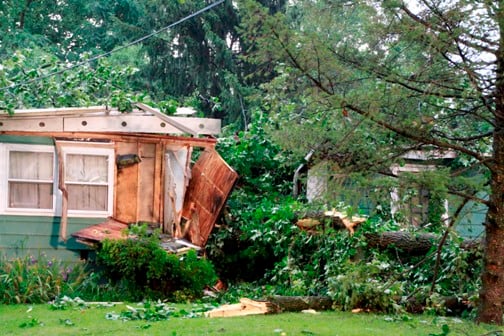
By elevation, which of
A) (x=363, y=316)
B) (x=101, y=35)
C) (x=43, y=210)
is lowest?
(x=363, y=316)

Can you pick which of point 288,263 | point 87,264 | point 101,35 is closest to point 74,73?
point 87,264

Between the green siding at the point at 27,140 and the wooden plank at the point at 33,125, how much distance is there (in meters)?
0.39

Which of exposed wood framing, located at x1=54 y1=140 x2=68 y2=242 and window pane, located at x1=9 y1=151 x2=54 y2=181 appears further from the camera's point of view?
window pane, located at x1=9 y1=151 x2=54 y2=181

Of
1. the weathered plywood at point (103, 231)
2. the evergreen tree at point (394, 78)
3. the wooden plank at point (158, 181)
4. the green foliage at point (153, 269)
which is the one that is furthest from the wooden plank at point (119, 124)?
the evergreen tree at point (394, 78)

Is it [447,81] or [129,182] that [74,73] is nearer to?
[129,182]

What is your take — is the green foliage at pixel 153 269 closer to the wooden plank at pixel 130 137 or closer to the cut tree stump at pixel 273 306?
the cut tree stump at pixel 273 306

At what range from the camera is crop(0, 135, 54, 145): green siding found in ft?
37.7

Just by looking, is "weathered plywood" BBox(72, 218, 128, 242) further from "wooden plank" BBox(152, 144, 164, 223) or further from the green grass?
the green grass

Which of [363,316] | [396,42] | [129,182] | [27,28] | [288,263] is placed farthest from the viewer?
[27,28]

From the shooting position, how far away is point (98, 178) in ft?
39.5

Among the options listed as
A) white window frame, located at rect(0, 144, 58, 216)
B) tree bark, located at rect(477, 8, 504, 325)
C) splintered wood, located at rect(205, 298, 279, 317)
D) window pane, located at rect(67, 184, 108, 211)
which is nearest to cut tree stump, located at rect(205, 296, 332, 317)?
splintered wood, located at rect(205, 298, 279, 317)

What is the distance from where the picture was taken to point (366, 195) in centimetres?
690

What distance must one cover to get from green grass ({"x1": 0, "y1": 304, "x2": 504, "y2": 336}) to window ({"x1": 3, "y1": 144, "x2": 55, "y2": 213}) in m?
3.22

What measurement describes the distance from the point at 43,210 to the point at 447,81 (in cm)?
738
